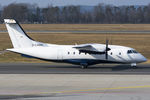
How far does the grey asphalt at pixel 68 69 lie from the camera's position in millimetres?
33625

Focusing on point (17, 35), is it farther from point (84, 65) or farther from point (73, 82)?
point (73, 82)

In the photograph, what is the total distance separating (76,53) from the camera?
36500mm

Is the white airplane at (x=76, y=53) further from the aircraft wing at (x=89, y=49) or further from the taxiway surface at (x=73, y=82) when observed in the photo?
the taxiway surface at (x=73, y=82)

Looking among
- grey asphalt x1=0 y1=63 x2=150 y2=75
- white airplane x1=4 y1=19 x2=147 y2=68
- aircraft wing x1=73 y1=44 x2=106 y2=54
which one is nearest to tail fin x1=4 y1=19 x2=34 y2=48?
white airplane x1=4 y1=19 x2=147 y2=68

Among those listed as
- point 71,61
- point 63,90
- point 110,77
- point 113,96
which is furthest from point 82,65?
point 113,96

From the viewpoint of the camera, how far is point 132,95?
2264 cm

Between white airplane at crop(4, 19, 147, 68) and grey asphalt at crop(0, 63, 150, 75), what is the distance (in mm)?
801

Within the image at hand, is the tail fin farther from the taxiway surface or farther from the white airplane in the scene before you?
the taxiway surface

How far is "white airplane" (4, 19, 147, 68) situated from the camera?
3597 cm

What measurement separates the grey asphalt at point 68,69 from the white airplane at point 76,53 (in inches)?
31.5

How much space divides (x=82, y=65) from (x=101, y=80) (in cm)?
822

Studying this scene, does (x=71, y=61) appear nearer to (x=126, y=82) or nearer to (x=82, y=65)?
(x=82, y=65)

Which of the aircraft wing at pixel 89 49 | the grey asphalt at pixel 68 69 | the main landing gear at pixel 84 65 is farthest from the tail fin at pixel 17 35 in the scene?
the main landing gear at pixel 84 65

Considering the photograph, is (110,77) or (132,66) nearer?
(110,77)
